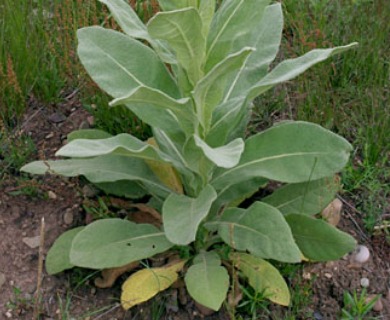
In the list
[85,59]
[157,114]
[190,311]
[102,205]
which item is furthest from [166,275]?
[85,59]

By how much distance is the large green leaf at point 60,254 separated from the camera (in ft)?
8.25

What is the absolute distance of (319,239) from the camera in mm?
2469

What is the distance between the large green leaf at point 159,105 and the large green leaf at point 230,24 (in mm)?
198

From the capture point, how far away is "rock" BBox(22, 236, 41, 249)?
2.70 metres

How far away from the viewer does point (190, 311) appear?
2535 millimetres

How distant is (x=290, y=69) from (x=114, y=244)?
0.89 meters

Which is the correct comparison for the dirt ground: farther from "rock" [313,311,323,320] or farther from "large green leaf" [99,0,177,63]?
"large green leaf" [99,0,177,63]

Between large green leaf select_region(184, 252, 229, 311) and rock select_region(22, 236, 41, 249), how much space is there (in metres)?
0.67

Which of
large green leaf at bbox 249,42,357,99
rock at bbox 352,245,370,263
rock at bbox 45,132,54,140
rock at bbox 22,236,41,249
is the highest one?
large green leaf at bbox 249,42,357,99

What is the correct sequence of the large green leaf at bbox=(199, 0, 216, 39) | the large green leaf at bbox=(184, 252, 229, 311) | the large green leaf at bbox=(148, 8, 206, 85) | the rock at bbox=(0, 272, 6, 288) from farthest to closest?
1. the rock at bbox=(0, 272, 6, 288)
2. the large green leaf at bbox=(184, 252, 229, 311)
3. the large green leaf at bbox=(199, 0, 216, 39)
4. the large green leaf at bbox=(148, 8, 206, 85)

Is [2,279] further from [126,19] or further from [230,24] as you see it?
[230,24]

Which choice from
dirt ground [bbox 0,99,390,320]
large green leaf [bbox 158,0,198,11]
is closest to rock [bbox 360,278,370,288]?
dirt ground [bbox 0,99,390,320]

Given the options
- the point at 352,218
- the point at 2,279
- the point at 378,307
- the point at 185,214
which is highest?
the point at 185,214

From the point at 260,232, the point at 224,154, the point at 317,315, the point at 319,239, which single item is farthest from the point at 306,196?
the point at 224,154
